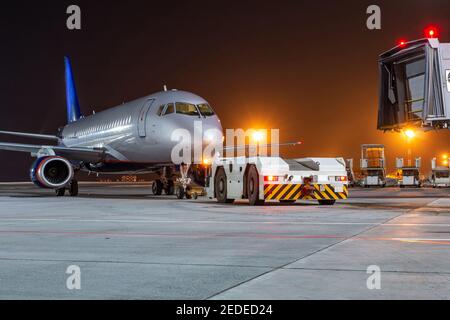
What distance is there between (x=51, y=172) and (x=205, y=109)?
8.22 m

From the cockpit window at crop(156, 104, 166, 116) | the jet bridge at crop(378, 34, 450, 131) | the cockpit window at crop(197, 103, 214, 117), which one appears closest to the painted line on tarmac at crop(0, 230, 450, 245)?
the jet bridge at crop(378, 34, 450, 131)

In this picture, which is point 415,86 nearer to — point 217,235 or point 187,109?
point 217,235

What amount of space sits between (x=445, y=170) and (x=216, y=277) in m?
48.8

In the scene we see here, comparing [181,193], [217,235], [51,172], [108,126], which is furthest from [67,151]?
[217,235]

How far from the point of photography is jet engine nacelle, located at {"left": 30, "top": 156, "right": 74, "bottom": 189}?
28.1 m

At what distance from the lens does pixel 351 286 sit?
6.17 m

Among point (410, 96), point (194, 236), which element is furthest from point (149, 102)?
point (194, 236)

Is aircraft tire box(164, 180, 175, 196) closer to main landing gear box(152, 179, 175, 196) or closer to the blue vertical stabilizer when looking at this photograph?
main landing gear box(152, 179, 175, 196)

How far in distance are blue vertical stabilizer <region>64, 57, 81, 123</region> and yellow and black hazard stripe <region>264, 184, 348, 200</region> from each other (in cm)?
2754

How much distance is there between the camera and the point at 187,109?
2616cm

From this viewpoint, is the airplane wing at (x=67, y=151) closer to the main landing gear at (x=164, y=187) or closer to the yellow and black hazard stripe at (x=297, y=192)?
the main landing gear at (x=164, y=187)

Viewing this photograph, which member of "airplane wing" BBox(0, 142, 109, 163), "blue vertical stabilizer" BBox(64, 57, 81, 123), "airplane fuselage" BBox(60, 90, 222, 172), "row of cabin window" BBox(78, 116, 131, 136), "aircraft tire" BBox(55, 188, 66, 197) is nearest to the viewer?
"airplane fuselage" BBox(60, 90, 222, 172)
